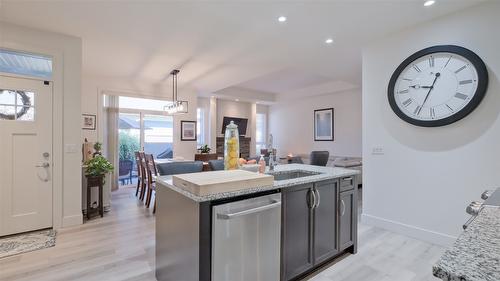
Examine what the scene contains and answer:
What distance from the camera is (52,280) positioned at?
6.56ft

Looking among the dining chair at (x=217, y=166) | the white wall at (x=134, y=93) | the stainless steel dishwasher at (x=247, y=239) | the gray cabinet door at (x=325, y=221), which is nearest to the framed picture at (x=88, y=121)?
the white wall at (x=134, y=93)

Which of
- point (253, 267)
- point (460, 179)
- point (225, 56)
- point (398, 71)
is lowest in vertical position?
point (253, 267)

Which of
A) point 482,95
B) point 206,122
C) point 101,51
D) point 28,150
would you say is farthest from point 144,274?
point 206,122

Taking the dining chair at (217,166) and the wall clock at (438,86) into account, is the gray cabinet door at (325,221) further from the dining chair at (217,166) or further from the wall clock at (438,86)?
the wall clock at (438,86)

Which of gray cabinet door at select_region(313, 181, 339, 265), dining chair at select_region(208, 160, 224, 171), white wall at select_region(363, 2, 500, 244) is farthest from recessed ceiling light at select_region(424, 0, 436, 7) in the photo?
dining chair at select_region(208, 160, 224, 171)

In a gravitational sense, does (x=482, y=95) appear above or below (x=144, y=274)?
above

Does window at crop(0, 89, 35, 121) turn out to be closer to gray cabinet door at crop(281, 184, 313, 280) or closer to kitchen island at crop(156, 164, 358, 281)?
kitchen island at crop(156, 164, 358, 281)

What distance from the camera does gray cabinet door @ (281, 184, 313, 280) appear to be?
6.01 feet

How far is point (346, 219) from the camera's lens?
238 cm

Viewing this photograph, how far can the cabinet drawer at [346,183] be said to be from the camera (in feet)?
7.63

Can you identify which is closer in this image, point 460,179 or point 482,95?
point 482,95

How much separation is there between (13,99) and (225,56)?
2906 millimetres

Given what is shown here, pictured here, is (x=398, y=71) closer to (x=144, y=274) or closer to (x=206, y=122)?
(x=144, y=274)

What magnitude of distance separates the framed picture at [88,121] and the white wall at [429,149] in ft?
17.8
